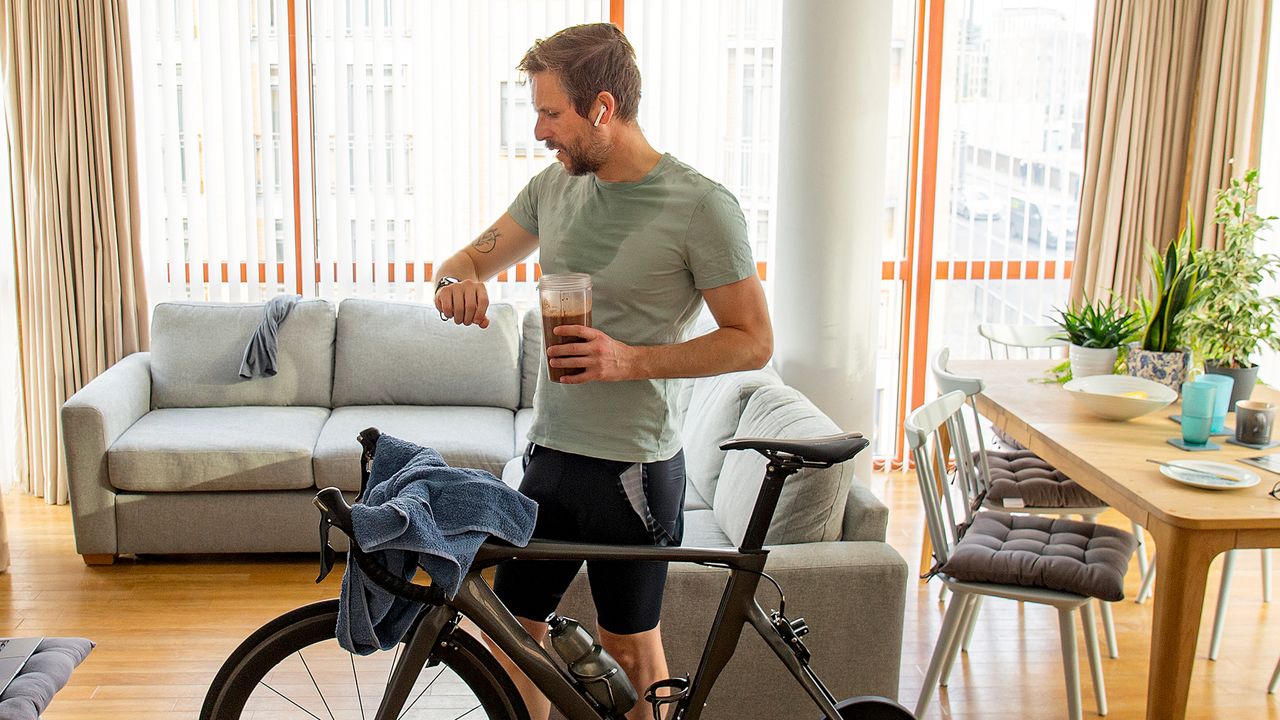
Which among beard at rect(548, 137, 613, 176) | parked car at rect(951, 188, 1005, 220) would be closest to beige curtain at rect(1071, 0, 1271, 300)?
parked car at rect(951, 188, 1005, 220)

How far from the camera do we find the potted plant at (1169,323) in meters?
3.21

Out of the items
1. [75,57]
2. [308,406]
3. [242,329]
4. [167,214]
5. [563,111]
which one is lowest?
[308,406]

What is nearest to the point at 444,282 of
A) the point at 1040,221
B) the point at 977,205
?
the point at 977,205

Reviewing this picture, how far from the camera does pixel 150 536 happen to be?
3771mm

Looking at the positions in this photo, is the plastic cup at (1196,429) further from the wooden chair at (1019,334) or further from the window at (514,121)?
the window at (514,121)

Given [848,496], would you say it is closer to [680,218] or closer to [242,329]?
[680,218]

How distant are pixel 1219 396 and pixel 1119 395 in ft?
0.79

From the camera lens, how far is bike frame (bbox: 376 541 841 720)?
179 cm

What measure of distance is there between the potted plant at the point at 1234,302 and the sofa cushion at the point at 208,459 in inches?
108

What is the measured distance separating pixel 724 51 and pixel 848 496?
8.06 ft

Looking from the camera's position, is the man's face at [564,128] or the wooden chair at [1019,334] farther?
the wooden chair at [1019,334]

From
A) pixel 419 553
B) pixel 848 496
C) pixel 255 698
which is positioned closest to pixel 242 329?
pixel 255 698

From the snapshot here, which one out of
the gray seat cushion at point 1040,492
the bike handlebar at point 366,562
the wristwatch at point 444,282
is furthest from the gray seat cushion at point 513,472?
the bike handlebar at point 366,562

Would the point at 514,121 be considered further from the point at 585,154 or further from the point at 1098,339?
the point at 585,154
